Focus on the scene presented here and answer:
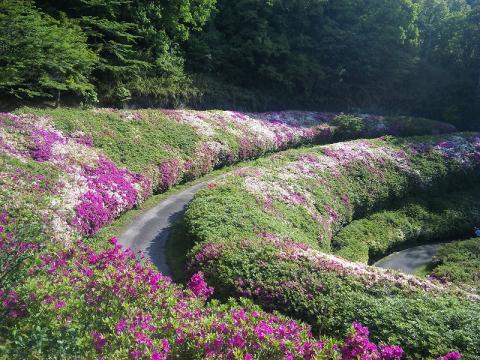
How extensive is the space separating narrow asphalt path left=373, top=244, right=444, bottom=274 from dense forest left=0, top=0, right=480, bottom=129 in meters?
19.1

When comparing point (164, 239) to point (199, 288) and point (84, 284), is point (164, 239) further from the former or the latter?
point (84, 284)

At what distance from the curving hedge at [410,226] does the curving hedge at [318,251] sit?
2.48 feet

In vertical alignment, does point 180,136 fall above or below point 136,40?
below

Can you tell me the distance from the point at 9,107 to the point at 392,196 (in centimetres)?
2301

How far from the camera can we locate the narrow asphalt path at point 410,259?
71.6 feet

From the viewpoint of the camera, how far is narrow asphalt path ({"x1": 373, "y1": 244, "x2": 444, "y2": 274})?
21828 mm

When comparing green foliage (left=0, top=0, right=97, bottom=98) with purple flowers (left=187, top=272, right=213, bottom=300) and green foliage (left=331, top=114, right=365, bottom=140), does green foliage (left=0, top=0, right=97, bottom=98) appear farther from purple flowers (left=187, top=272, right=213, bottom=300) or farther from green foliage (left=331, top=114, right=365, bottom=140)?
green foliage (left=331, top=114, right=365, bottom=140)

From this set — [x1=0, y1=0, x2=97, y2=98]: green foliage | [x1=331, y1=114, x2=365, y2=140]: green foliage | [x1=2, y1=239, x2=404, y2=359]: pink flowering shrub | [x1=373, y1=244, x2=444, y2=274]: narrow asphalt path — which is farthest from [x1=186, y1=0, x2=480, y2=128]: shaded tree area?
[x1=2, y1=239, x2=404, y2=359]: pink flowering shrub

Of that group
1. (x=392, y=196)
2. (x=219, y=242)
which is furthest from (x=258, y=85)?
(x=219, y=242)

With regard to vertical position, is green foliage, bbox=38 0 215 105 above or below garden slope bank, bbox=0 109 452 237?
above

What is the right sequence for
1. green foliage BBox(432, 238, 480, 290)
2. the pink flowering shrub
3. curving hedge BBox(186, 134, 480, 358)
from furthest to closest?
green foliage BBox(432, 238, 480, 290), curving hedge BBox(186, 134, 480, 358), the pink flowering shrub

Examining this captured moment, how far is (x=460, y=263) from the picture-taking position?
69.5 feet

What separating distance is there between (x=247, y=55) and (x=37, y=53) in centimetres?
2697

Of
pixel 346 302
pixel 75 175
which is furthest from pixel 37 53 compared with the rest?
pixel 346 302
